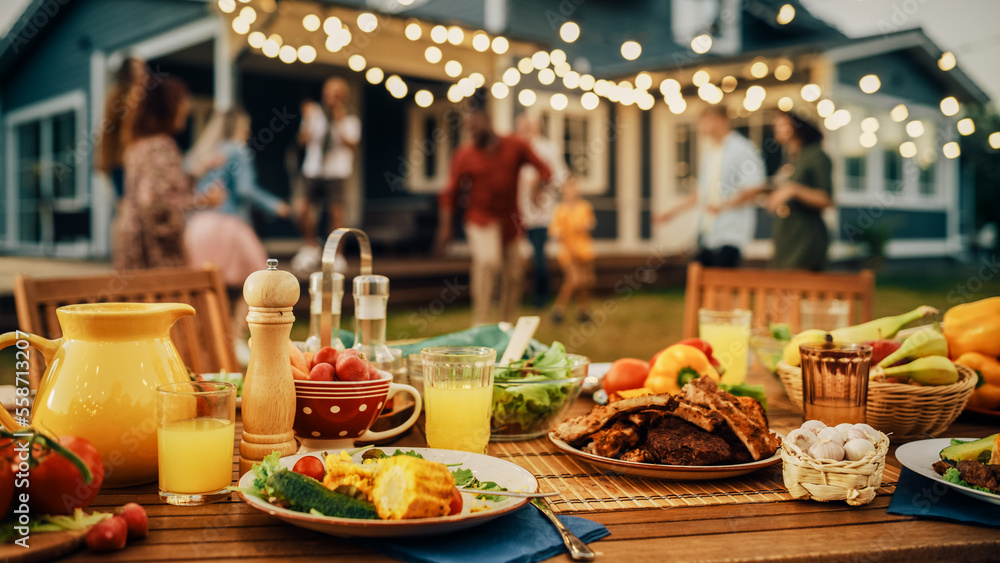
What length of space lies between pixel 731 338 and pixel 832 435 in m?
0.91

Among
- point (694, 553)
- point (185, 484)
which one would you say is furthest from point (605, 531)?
point (185, 484)

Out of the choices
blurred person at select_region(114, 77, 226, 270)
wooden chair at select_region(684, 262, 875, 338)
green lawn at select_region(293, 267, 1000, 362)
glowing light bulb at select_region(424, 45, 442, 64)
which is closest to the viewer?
wooden chair at select_region(684, 262, 875, 338)

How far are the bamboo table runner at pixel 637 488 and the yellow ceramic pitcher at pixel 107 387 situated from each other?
23.6 inches

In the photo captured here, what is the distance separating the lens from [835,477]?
1081mm

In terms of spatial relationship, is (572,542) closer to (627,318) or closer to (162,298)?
(162,298)

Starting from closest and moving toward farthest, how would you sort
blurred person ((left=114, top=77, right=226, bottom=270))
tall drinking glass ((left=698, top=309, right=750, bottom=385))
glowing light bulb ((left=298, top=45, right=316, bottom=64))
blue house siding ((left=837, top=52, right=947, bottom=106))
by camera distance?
tall drinking glass ((left=698, top=309, right=750, bottom=385)) < blurred person ((left=114, top=77, right=226, bottom=270)) < glowing light bulb ((left=298, top=45, right=316, bottom=64)) < blue house siding ((left=837, top=52, right=947, bottom=106))

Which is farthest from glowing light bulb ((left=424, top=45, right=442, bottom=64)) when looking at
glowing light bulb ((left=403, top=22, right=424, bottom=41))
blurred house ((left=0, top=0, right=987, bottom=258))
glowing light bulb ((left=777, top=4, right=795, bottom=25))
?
glowing light bulb ((left=777, top=4, right=795, bottom=25))

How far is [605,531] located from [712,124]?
5.01m

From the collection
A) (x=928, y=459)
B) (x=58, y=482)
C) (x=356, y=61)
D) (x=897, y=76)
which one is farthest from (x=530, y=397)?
(x=897, y=76)

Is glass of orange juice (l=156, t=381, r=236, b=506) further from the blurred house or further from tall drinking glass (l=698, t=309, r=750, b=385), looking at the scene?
the blurred house

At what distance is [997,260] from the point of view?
16688 millimetres

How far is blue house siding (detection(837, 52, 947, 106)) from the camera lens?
1320cm

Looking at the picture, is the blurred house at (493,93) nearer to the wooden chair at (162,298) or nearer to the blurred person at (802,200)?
the blurred person at (802,200)

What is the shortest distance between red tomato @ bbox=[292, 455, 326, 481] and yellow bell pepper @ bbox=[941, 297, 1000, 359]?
144cm
